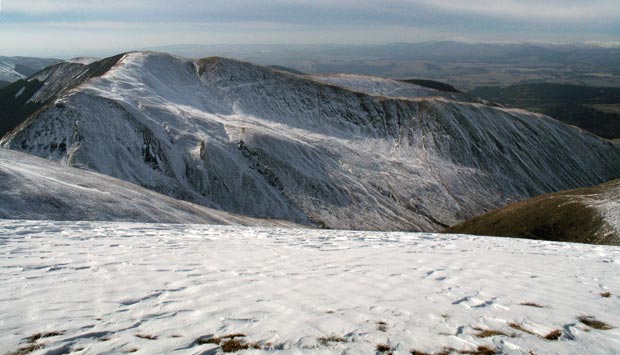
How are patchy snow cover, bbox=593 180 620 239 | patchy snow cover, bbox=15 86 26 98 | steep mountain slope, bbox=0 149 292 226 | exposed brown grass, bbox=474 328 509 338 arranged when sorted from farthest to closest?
patchy snow cover, bbox=15 86 26 98 → patchy snow cover, bbox=593 180 620 239 → steep mountain slope, bbox=0 149 292 226 → exposed brown grass, bbox=474 328 509 338

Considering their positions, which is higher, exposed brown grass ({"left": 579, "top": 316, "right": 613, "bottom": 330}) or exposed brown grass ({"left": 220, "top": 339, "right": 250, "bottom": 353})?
exposed brown grass ({"left": 220, "top": 339, "right": 250, "bottom": 353})

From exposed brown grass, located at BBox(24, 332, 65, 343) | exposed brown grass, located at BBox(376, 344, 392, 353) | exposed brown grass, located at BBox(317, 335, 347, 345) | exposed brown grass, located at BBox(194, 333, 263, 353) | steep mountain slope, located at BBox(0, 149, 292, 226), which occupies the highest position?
exposed brown grass, located at BBox(24, 332, 65, 343)

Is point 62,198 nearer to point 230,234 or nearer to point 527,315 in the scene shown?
point 230,234

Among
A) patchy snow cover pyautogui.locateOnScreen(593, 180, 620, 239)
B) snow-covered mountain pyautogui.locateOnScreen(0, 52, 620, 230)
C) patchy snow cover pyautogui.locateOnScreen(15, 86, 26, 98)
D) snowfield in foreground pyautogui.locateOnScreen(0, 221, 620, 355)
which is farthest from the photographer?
patchy snow cover pyautogui.locateOnScreen(15, 86, 26, 98)

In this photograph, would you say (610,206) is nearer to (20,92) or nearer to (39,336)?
(39,336)

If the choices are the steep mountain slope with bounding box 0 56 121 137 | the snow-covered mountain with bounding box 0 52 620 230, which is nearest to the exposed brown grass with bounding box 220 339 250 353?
the snow-covered mountain with bounding box 0 52 620 230

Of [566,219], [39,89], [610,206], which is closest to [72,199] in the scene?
[566,219]

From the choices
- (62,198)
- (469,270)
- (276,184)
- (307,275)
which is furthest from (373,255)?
(276,184)

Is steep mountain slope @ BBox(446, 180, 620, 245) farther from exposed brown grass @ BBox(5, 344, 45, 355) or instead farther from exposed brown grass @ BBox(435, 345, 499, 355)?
exposed brown grass @ BBox(5, 344, 45, 355)

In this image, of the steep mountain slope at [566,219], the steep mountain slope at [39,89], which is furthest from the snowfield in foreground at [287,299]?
the steep mountain slope at [39,89]
